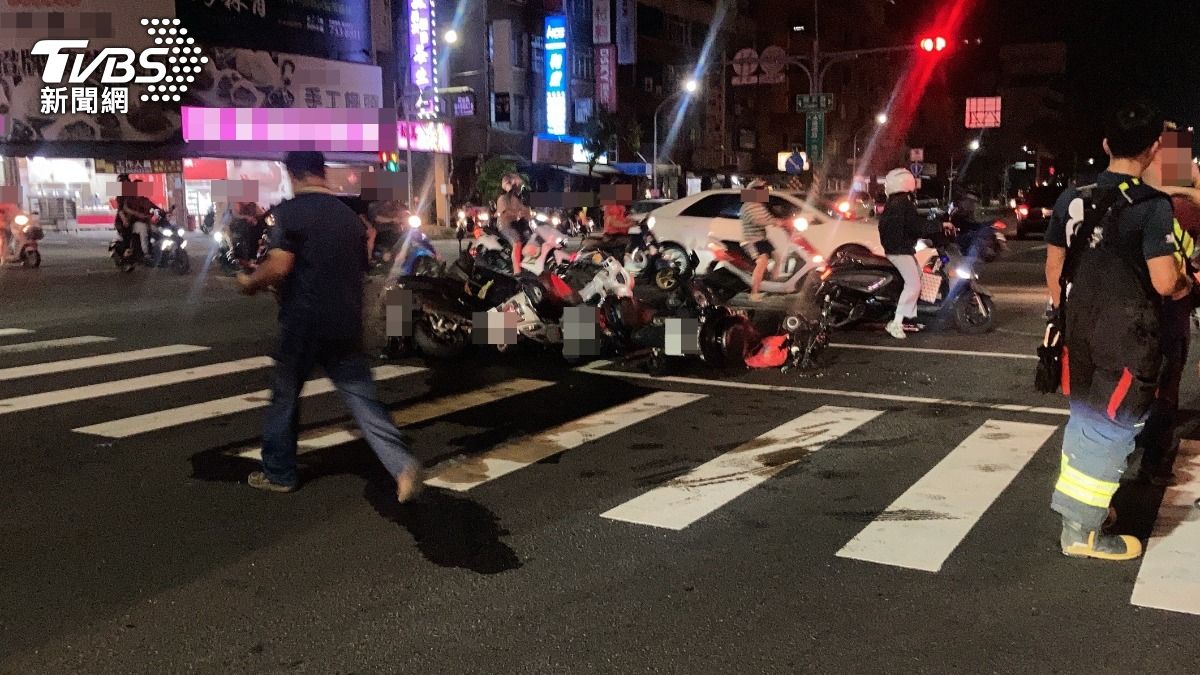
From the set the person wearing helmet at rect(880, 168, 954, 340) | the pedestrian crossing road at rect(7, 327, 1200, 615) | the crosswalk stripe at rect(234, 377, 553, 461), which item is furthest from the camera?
the person wearing helmet at rect(880, 168, 954, 340)

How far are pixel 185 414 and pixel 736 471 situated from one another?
4207 mm

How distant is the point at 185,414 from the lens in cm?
775

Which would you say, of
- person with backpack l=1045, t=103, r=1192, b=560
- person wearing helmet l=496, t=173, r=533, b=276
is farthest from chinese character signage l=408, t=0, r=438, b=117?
person with backpack l=1045, t=103, r=1192, b=560

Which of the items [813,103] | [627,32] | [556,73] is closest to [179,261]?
[813,103]

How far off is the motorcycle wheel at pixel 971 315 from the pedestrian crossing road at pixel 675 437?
12.7 ft

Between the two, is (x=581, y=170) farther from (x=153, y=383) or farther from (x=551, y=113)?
(x=153, y=383)

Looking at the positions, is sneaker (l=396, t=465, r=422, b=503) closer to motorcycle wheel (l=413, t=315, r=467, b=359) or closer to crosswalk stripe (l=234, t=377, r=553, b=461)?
crosswalk stripe (l=234, t=377, r=553, b=461)

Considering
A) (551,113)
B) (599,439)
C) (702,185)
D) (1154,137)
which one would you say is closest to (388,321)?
(599,439)

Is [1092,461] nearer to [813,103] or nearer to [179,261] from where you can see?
[179,261]

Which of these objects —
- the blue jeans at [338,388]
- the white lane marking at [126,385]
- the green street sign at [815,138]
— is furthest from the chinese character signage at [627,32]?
the blue jeans at [338,388]

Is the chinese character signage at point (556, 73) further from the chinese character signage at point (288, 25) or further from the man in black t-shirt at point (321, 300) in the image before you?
the man in black t-shirt at point (321, 300)

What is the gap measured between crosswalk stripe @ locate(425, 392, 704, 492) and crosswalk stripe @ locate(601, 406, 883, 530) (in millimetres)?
971

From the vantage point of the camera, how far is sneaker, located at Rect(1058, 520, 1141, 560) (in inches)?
182

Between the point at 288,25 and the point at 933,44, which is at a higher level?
the point at 288,25
